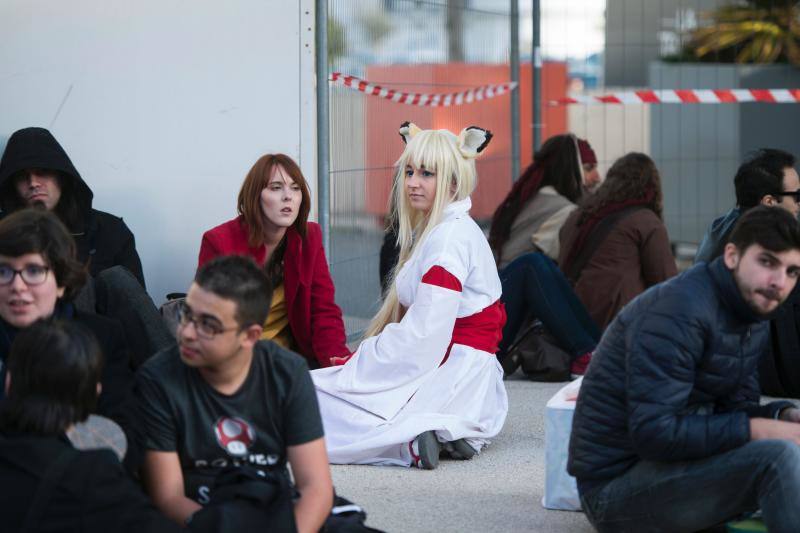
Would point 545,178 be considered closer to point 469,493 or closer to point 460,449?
point 460,449

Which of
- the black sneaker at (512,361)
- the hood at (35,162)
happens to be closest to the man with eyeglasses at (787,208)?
the black sneaker at (512,361)

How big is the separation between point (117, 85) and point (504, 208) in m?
2.54

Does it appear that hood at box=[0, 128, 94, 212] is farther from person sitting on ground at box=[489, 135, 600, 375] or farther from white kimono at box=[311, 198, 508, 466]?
person sitting on ground at box=[489, 135, 600, 375]

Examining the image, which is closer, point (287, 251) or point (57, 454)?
point (57, 454)

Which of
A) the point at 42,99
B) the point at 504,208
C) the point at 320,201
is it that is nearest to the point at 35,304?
the point at 42,99

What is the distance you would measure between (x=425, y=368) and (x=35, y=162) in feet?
6.23

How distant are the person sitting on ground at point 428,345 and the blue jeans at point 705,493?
1.40 metres

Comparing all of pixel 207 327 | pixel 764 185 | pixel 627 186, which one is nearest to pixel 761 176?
pixel 764 185

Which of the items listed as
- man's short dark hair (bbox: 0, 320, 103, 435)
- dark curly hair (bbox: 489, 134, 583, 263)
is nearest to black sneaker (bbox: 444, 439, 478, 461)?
man's short dark hair (bbox: 0, 320, 103, 435)

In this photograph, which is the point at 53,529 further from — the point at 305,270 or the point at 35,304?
the point at 305,270

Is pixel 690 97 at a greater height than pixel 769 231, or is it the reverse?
pixel 690 97

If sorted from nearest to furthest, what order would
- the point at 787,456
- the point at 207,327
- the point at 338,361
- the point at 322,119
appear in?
1. the point at 207,327
2. the point at 787,456
3. the point at 338,361
4. the point at 322,119

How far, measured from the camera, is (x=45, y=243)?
3.95 m

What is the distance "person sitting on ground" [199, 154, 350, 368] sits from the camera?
5.73 meters
